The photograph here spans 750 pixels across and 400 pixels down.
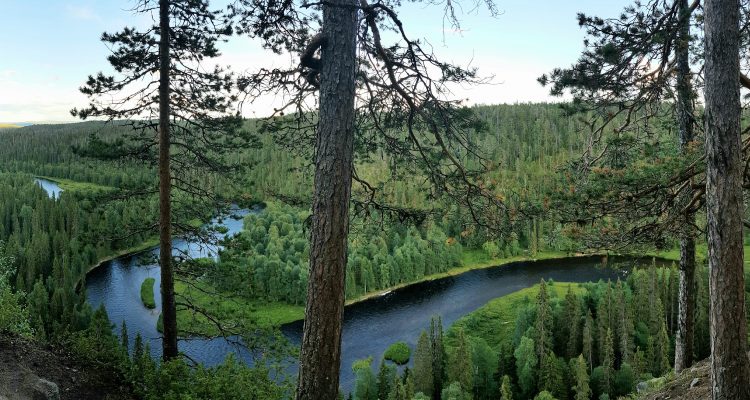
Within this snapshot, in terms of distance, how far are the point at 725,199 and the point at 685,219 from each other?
10.7ft

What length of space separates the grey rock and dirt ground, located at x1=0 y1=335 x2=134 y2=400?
3 cm

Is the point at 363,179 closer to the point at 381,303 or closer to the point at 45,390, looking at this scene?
the point at 45,390

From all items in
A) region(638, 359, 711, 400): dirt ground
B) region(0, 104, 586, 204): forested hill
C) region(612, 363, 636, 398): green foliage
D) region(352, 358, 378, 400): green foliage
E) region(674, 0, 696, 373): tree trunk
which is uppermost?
region(0, 104, 586, 204): forested hill

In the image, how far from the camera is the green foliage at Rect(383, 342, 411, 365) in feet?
103

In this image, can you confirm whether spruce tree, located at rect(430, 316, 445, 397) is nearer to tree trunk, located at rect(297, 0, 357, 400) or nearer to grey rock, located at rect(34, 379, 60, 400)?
grey rock, located at rect(34, 379, 60, 400)

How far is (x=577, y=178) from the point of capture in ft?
27.1

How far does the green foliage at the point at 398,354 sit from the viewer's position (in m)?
31.2

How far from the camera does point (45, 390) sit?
641 cm

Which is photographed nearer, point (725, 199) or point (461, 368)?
point (725, 199)

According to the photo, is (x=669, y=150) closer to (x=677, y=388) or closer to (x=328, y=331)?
(x=677, y=388)

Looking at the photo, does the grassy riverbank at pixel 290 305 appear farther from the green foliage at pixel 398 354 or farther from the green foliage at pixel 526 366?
the green foliage at pixel 526 366

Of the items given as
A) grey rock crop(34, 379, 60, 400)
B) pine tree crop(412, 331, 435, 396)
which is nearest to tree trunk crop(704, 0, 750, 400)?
grey rock crop(34, 379, 60, 400)

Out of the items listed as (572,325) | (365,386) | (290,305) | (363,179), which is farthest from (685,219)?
(290,305)

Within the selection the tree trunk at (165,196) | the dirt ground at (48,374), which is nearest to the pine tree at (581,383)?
the tree trunk at (165,196)
